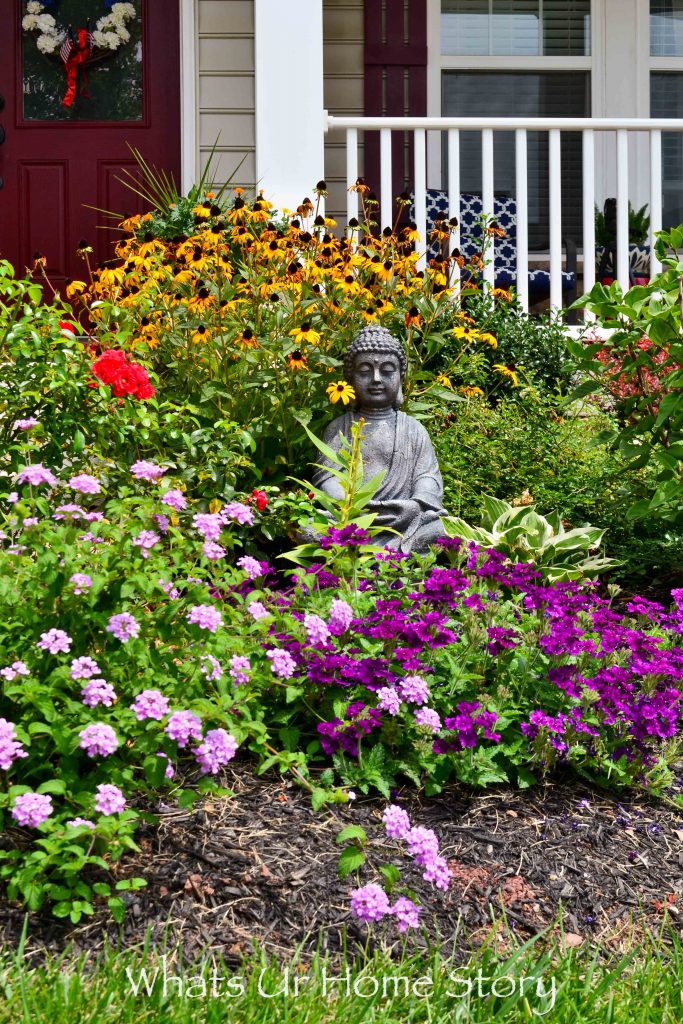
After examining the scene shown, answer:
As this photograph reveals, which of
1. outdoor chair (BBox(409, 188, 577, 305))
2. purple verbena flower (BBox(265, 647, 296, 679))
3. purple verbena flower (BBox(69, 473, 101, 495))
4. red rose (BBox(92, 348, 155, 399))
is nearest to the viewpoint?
purple verbena flower (BBox(69, 473, 101, 495))

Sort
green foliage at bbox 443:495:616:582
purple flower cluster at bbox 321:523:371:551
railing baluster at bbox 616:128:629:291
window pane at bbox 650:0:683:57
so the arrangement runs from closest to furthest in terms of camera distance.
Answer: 1. purple flower cluster at bbox 321:523:371:551
2. green foliage at bbox 443:495:616:582
3. railing baluster at bbox 616:128:629:291
4. window pane at bbox 650:0:683:57

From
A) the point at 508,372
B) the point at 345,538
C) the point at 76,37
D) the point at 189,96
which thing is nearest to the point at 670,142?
the point at 189,96

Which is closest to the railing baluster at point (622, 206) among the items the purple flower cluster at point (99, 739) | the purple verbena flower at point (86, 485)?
the purple verbena flower at point (86, 485)

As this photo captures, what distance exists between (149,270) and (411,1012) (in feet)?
11.3

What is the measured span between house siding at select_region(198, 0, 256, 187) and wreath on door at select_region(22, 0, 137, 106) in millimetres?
520

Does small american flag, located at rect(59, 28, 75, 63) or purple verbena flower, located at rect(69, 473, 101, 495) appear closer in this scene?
purple verbena flower, located at rect(69, 473, 101, 495)

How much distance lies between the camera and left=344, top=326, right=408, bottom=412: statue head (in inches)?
166

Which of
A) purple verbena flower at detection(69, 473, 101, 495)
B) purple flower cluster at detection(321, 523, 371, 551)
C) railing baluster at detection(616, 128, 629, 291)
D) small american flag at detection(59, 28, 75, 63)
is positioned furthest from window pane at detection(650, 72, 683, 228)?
purple verbena flower at detection(69, 473, 101, 495)

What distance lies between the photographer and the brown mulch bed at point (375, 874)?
7.27ft

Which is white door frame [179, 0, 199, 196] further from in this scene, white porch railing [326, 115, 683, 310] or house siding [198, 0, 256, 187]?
white porch railing [326, 115, 683, 310]

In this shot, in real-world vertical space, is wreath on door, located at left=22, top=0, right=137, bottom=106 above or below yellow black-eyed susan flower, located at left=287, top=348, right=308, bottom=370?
above

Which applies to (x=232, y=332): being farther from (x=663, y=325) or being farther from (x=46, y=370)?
(x=663, y=325)

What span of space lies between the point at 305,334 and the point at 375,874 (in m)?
2.38

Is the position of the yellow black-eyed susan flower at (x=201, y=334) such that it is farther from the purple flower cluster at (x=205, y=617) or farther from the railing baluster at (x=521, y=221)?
the railing baluster at (x=521, y=221)
